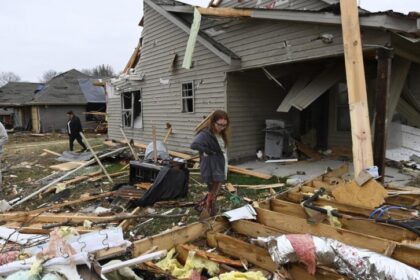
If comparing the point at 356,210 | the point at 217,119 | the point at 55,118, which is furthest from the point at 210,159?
the point at 55,118

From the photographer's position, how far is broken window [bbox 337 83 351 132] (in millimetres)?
10938

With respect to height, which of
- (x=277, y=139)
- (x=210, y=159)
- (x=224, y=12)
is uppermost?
(x=224, y=12)

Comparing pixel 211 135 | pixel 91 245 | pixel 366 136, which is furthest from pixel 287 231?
pixel 366 136

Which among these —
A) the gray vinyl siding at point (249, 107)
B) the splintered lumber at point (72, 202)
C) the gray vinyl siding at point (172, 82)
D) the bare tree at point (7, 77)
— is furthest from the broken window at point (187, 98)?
the bare tree at point (7, 77)

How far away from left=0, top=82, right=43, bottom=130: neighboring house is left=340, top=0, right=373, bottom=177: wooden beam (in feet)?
102

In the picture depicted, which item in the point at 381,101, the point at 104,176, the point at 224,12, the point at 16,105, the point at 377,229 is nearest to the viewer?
the point at 377,229

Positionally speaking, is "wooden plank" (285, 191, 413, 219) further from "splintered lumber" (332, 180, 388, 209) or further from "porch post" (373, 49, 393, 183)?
"porch post" (373, 49, 393, 183)

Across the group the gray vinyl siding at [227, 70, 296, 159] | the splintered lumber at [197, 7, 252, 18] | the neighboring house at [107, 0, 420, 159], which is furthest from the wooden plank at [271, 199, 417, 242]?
the gray vinyl siding at [227, 70, 296, 159]

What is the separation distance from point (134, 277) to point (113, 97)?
48.0ft

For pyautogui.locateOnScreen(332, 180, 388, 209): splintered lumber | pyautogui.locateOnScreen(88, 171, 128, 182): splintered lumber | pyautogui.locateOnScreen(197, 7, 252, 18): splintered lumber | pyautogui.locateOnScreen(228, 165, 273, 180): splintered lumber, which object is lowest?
pyautogui.locateOnScreen(88, 171, 128, 182): splintered lumber

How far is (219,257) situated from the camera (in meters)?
3.77

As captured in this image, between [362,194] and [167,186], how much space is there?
3604 mm

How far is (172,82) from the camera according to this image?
12523mm

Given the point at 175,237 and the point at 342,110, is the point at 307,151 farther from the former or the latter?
the point at 175,237
